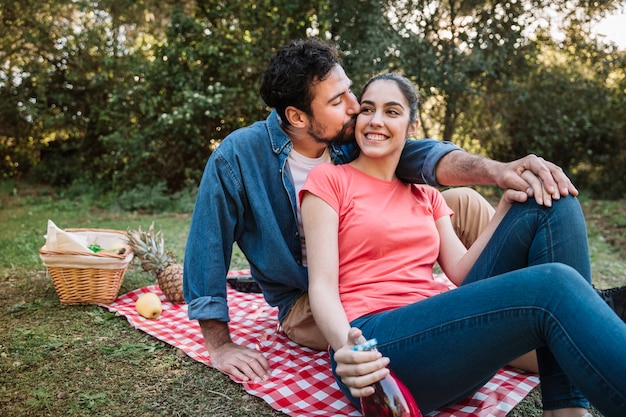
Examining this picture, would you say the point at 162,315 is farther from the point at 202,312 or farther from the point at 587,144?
the point at 587,144

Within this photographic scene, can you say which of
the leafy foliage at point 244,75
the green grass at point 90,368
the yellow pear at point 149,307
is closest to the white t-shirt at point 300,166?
the green grass at point 90,368

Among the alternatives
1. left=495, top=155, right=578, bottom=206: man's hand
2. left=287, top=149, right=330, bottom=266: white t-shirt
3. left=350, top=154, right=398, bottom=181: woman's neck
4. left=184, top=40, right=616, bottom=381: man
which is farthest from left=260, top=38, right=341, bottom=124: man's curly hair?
left=495, top=155, right=578, bottom=206: man's hand

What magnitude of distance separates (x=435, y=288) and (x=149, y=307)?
75.9 inches

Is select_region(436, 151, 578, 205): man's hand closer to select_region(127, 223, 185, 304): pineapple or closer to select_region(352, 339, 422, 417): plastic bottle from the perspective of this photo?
select_region(352, 339, 422, 417): plastic bottle

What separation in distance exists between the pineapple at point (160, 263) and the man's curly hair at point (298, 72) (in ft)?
5.37

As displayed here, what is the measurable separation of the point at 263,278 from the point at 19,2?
9.44 m

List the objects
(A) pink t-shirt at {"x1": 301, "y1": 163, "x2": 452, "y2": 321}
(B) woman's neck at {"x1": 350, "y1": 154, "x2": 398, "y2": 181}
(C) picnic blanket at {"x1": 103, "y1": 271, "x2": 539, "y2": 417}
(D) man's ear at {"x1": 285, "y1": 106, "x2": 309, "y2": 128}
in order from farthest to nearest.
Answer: (D) man's ear at {"x1": 285, "y1": 106, "x2": 309, "y2": 128} < (B) woman's neck at {"x1": 350, "y1": 154, "x2": 398, "y2": 181} < (C) picnic blanket at {"x1": 103, "y1": 271, "x2": 539, "y2": 417} < (A) pink t-shirt at {"x1": 301, "y1": 163, "x2": 452, "y2": 321}

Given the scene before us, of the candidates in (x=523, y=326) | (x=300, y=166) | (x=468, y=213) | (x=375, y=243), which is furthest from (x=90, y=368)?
(x=468, y=213)

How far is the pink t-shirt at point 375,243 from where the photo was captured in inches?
81.4

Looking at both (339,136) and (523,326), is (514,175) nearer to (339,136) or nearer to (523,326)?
(523,326)

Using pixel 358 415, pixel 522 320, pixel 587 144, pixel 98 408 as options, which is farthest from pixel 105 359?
pixel 587 144

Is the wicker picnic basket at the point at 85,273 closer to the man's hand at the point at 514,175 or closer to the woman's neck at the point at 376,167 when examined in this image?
the woman's neck at the point at 376,167

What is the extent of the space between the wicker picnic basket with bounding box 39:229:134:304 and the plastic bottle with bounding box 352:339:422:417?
230 cm

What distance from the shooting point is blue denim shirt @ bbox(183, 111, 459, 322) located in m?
2.51
